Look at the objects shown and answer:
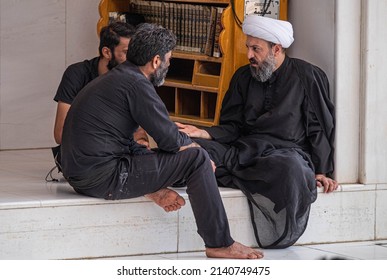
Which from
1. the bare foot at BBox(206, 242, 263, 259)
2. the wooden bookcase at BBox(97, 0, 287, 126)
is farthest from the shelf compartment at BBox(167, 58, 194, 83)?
the bare foot at BBox(206, 242, 263, 259)

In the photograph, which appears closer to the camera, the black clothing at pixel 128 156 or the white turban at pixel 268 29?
the black clothing at pixel 128 156

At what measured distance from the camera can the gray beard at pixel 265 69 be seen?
621 cm

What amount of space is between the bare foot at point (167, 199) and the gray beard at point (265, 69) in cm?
103

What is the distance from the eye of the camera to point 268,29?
6164 mm

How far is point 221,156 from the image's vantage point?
616cm

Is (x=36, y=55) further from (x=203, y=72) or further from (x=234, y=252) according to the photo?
(x=234, y=252)

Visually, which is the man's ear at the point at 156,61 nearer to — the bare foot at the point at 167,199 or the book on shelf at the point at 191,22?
the bare foot at the point at 167,199

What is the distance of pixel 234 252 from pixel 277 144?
3.00ft

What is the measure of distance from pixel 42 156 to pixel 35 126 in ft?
1.85

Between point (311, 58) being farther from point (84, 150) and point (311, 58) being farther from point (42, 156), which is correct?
point (42, 156)

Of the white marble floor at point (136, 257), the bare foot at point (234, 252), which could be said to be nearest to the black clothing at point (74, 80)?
the white marble floor at point (136, 257)

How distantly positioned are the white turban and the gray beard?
4.5 inches

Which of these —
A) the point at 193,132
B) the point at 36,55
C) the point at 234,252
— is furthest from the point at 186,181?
the point at 36,55

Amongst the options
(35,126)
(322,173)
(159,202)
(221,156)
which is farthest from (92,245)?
(35,126)
